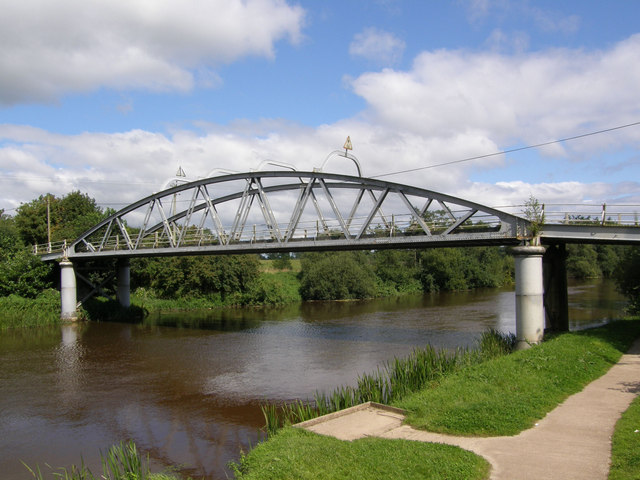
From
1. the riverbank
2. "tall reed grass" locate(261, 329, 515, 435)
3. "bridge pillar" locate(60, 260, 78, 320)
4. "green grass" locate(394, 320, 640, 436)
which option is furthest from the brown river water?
"green grass" locate(394, 320, 640, 436)

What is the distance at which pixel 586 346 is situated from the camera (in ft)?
53.7

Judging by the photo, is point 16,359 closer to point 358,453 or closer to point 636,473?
point 358,453

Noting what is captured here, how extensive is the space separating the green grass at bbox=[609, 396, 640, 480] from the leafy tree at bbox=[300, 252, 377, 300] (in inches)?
1864

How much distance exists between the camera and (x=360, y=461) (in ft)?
26.3

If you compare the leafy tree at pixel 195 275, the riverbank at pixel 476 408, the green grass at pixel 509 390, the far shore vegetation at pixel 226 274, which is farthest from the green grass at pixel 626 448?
the leafy tree at pixel 195 275

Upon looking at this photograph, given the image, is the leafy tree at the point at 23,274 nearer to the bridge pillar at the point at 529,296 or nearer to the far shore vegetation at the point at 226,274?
the far shore vegetation at the point at 226,274

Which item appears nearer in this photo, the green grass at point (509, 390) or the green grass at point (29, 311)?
the green grass at point (509, 390)

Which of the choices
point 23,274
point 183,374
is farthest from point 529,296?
point 23,274

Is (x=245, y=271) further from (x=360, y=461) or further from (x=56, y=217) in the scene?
(x=360, y=461)

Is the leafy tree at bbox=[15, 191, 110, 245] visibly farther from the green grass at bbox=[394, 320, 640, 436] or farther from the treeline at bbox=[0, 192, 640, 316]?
the green grass at bbox=[394, 320, 640, 436]

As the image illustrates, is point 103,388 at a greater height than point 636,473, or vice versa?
point 636,473

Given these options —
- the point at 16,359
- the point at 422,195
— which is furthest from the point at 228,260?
the point at 422,195

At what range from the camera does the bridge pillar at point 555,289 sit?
72.3 ft

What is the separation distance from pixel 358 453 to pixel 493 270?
7307 centimetres
